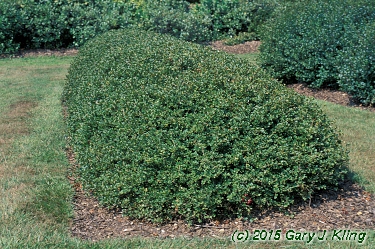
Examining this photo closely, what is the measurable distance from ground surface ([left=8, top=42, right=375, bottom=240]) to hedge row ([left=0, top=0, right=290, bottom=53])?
9700 mm

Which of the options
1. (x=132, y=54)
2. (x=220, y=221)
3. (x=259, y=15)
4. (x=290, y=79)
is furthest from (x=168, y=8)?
(x=220, y=221)

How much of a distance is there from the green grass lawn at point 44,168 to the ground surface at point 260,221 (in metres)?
0.16

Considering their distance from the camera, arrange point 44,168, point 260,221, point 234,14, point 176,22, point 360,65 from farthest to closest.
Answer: point 234,14 < point 176,22 < point 360,65 < point 44,168 < point 260,221

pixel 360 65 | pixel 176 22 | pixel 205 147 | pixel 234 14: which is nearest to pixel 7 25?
pixel 176 22

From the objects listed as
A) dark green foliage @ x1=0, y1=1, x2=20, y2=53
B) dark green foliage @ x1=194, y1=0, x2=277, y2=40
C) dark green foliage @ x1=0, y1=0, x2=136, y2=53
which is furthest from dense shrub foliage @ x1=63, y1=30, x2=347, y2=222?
dark green foliage @ x1=194, y1=0, x2=277, y2=40

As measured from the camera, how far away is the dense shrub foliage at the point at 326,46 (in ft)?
28.8

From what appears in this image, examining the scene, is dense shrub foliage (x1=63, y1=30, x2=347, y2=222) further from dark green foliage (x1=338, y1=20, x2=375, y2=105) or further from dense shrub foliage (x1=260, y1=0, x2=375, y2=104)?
dense shrub foliage (x1=260, y1=0, x2=375, y2=104)

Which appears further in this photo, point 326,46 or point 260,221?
point 326,46

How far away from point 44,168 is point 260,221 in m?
2.75

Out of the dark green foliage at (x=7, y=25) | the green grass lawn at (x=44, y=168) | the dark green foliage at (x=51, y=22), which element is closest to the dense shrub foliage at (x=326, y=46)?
the green grass lawn at (x=44, y=168)

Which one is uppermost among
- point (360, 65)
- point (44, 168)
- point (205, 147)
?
point (205, 147)

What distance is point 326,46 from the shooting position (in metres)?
9.59

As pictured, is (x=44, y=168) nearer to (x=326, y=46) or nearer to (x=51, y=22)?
(x=326, y=46)

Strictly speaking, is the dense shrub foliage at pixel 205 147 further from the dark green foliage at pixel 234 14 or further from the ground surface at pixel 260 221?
the dark green foliage at pixel 234 14
